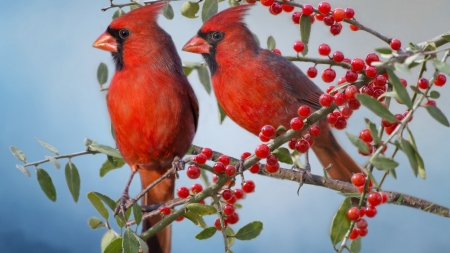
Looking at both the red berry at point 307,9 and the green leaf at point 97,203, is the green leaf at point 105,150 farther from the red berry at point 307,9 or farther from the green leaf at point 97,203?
the red berry at point 307,9

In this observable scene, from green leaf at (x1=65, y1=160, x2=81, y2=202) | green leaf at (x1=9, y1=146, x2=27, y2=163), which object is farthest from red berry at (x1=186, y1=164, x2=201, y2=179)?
green leaf at (x1=9, y1=146, x2=27, y2=163)

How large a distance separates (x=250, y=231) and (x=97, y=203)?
1.03 feet

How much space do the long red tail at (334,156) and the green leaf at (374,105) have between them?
578 millimetres

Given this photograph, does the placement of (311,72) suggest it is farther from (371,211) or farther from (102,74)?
(102,74)

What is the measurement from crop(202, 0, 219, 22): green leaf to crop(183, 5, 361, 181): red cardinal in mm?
97

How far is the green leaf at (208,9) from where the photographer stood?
4.31ft

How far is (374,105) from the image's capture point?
873 mm

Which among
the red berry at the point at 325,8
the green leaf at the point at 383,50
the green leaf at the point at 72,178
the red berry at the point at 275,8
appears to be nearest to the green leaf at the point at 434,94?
the green leaf at the point at 383,50

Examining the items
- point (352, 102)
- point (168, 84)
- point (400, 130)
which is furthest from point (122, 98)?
point (400, 130)

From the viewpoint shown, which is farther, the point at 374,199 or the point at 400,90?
the point at 374,199

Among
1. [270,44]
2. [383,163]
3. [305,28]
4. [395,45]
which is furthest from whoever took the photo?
[270,44]

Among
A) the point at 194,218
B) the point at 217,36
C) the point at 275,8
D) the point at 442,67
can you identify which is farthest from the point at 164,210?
the point at 442,67

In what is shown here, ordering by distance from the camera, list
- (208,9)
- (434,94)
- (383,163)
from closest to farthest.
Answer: (383,163), (434,94), (208,9)

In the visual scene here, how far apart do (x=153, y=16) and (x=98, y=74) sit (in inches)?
9.5
